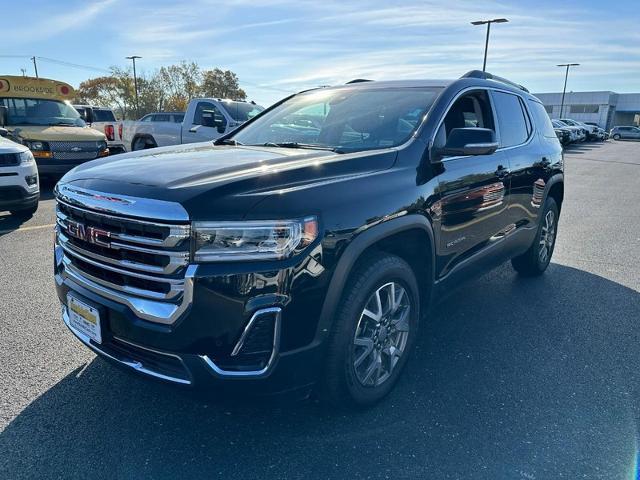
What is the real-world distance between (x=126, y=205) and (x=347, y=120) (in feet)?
6.13

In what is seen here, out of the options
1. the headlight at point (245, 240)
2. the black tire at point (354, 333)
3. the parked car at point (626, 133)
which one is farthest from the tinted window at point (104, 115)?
the parked car at point (626, 133)

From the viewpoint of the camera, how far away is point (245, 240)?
210cm

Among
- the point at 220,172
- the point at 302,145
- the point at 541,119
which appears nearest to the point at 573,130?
the point at 541,119

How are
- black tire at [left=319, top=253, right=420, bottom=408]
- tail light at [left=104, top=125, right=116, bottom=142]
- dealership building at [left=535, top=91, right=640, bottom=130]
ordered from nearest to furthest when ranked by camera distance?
black tire at [left=319, top=253, right=420, bottom=408] → tail light at [left=104, top=125, right=116, bottom=142] → dealership building at [left=535, top=91, right=640, bottom=130]

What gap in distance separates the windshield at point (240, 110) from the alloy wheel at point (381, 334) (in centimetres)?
960

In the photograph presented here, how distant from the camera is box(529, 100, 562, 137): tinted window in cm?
482

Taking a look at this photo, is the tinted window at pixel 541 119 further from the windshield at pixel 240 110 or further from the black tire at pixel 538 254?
the windshield at pixel 240 110

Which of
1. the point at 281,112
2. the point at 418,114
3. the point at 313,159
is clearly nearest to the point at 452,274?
the point at 418,114

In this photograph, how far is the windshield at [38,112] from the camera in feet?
34.0

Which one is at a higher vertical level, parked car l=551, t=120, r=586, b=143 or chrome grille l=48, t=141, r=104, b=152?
chrome grille l=48, t=141, r=104, b=152

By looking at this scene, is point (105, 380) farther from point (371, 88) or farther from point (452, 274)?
point (371, 88)

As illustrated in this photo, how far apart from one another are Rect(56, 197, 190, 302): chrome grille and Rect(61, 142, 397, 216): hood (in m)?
0.14

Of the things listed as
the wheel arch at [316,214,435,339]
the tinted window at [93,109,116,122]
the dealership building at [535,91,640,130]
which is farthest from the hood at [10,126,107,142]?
the dealership building at [535,91,640,130]

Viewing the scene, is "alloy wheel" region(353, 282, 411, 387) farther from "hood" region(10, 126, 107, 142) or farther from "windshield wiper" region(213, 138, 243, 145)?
"hood" region(10, 126, 107, 142)
